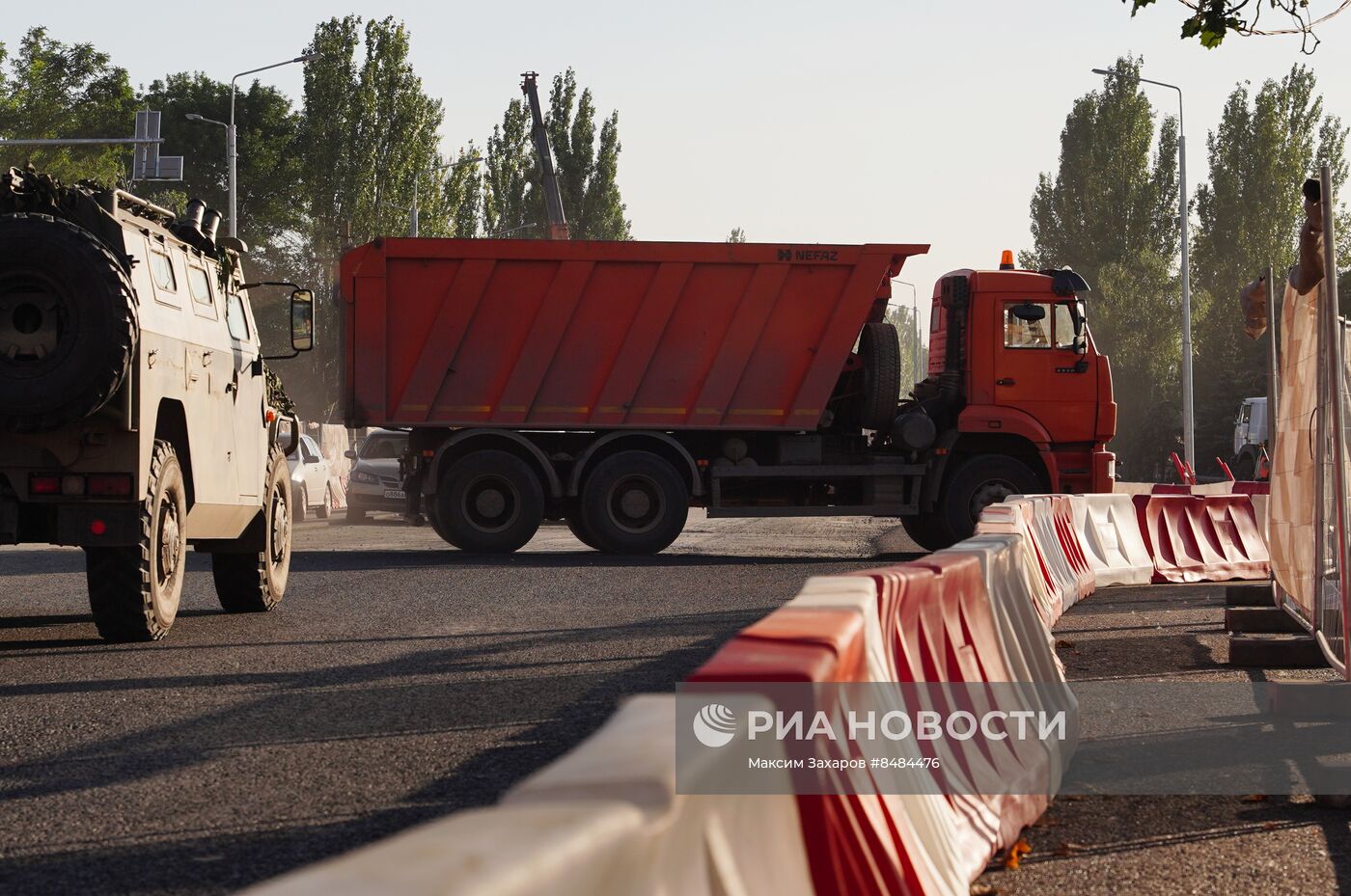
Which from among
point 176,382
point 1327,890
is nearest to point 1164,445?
point 176,382

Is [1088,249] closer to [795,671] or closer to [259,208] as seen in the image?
[259,208]

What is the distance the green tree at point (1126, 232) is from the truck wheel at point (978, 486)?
4758cm

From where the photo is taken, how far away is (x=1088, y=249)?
6869cm

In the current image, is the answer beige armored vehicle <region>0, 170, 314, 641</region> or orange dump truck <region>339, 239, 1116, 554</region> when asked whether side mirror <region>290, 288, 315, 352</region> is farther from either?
orange dump truck <region>339, 239, 1116, 554</region>

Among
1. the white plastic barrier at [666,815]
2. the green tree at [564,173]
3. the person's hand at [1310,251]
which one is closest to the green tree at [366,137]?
the green tree at [564,173]

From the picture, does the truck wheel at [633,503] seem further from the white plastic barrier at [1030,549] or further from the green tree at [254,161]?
the green tree at [254,161]

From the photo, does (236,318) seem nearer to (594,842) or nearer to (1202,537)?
(1202,537)

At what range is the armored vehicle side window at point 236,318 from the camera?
12211 millimetres

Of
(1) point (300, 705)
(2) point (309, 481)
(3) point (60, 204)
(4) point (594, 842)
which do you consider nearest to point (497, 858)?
(4) point (594, 842)

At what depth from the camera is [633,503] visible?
65.5ft

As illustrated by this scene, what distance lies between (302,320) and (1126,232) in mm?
59153

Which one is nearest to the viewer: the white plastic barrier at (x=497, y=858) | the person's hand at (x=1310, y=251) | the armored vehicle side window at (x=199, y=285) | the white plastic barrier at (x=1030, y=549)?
the white plastic barrier at (x=497, y=858)

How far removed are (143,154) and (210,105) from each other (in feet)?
120

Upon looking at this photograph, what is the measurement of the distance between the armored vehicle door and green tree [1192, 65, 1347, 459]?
59926mm
